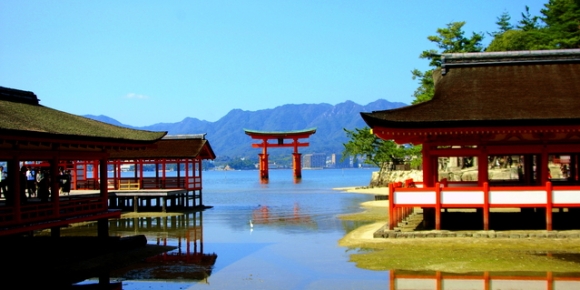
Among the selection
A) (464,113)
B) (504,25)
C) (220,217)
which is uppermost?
(504,25)

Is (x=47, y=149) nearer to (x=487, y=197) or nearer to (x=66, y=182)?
(x=66, y=182)

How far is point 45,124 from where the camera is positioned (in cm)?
1883

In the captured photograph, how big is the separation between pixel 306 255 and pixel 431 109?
671 cm

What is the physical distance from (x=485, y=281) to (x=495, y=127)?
7.44 metres

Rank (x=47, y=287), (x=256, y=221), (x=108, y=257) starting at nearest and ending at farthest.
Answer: (x=47, y=287)
(x=108, y=257)
(x=256, y=221)

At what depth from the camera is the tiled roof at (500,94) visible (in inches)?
825

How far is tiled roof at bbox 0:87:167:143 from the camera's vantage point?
16984 mm

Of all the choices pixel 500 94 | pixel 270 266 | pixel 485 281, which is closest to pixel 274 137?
pixel 500 94

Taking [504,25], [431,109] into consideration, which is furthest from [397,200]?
[504,25]

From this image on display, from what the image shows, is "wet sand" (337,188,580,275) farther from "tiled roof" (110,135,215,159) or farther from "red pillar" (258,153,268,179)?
"red pillar" (258,153,268,179)

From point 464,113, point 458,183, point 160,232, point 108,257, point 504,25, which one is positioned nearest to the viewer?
point 108,257

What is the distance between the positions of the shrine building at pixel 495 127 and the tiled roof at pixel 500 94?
0.03m

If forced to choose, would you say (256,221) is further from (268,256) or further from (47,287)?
(47,287)

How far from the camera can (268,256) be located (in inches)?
791
